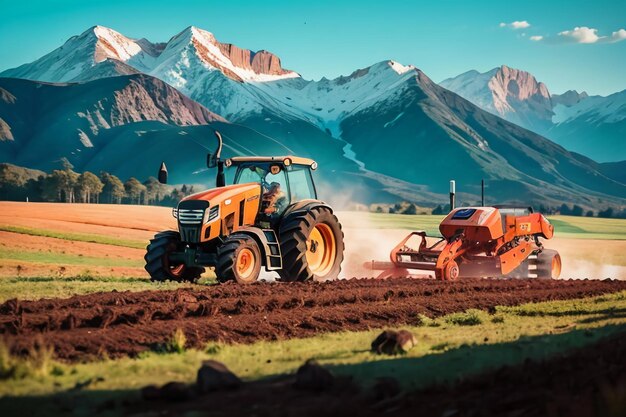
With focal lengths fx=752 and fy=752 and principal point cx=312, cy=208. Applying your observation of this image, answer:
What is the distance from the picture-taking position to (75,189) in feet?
323

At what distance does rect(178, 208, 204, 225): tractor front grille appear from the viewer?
17844 millimetres

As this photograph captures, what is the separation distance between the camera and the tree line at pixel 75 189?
95812 mm

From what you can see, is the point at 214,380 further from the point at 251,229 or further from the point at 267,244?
the point at 267,244

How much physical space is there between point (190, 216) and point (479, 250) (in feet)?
32.2

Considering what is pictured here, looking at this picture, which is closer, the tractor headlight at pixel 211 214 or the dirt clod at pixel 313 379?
the dirt clod at pixel 313 379

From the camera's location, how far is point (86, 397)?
7.66 metres

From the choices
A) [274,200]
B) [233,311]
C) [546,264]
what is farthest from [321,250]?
[546,264]

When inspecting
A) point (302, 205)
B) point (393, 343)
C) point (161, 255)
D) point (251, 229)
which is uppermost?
point (302, 205)

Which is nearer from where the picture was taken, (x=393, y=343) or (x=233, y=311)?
(x=393, y=343)

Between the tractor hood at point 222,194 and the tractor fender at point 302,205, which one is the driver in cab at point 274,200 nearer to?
the tractor fender at point 302,205

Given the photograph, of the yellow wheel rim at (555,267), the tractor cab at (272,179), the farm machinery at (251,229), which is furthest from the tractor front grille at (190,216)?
the yellow wheel rim at (555,267)

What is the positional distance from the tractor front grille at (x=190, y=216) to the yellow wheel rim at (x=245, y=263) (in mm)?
1282

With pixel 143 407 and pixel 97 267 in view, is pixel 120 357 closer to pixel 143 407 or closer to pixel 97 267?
pixel 143 407

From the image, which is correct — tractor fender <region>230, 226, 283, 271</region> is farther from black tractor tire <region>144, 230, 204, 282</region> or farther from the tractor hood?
black tractor tire <region>144, 230, 204, 282</region>
